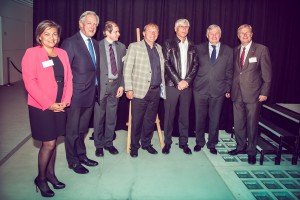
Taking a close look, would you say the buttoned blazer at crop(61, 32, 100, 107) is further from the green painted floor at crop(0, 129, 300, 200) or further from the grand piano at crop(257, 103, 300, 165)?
the grand piano at crop(257, 103, 300, 165)

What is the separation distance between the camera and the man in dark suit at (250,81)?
3.69 meters

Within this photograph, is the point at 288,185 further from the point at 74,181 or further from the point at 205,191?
the point at 74,181

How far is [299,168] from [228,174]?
1.03m

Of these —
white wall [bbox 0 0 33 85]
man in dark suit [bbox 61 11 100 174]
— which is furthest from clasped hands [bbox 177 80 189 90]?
white wall [bbox 0 0 33 85]

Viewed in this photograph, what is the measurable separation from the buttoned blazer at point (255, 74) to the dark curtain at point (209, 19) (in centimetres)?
150

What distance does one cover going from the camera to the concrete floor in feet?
9.63

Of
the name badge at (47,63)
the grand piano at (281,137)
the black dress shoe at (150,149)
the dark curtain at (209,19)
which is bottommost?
the black dress shoe at (150,149)

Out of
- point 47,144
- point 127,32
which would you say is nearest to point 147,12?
point 127,32

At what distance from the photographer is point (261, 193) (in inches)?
119

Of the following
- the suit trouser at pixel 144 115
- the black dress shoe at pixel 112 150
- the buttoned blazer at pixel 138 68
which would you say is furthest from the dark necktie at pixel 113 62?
the black dress shoe at pixel 112 150

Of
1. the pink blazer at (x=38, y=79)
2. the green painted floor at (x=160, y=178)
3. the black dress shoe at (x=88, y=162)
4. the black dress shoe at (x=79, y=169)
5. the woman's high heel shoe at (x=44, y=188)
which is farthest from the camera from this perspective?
the black dress shoe at (x=88, y=162)

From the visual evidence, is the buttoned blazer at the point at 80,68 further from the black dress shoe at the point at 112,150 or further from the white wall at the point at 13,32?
the white wall at the point at 13,32

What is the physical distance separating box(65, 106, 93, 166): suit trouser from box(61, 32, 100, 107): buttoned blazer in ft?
0.37

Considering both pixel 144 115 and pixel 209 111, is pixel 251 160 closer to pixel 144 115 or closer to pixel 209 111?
pixel 209 111
